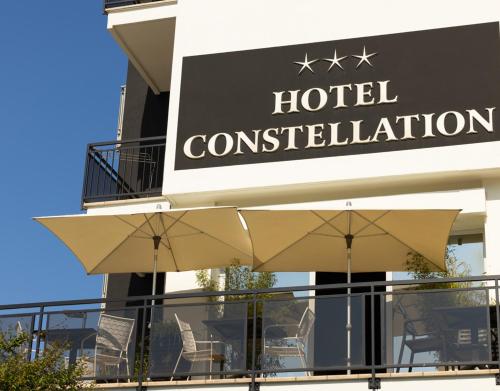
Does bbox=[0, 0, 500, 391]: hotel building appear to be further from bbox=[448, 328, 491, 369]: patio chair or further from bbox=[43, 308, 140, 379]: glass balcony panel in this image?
bbox=[448, 328, 491, 369]: patio chair

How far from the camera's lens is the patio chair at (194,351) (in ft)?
52.0

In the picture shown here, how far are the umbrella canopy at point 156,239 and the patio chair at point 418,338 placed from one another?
358cm

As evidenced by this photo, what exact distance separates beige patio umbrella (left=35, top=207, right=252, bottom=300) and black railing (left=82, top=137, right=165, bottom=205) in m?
2.64

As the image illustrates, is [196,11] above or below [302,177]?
above

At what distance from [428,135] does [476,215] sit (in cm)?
154

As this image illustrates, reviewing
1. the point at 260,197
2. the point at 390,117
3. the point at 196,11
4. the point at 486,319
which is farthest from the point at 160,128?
the point at 486,319

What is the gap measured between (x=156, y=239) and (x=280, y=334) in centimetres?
340

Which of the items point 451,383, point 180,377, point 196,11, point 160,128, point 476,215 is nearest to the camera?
point 451,383

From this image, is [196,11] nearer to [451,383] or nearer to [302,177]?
[302,177]

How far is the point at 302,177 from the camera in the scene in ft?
62.1

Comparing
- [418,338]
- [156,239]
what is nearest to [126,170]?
[156,239]

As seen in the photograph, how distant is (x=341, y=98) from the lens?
19.4 meters

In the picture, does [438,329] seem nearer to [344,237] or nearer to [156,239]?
[344,237]

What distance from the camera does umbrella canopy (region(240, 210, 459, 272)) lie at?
1678 centimetres
